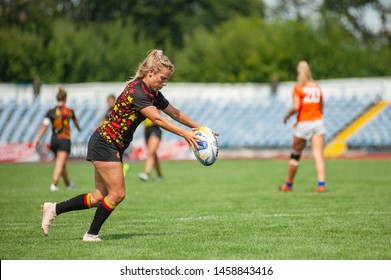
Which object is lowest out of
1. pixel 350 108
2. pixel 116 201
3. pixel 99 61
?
pixel 116 201

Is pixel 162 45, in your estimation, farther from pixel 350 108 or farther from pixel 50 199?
pixel 50 199

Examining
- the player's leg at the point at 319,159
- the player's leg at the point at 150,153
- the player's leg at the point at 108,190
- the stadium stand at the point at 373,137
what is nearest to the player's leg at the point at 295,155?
the player's leg at the point at 319,159

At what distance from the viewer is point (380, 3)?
56.1 m

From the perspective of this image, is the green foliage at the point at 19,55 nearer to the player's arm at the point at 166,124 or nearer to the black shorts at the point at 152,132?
the black shorts at the point at 152,132

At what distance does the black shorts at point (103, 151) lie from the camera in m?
8.38

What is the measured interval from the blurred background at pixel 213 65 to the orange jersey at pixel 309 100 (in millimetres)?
16867

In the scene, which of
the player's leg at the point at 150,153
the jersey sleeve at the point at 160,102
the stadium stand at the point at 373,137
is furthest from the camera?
the stadium stand at the point at 373,137

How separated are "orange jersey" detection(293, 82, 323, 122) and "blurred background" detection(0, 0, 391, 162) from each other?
16.9 m

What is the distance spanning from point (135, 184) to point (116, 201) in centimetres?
916

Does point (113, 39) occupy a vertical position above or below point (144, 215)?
above

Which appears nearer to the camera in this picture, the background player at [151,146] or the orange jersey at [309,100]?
the orange jersey at [309,100]
